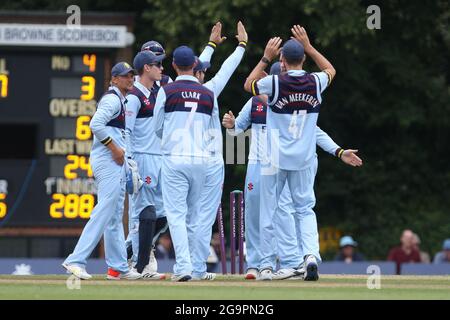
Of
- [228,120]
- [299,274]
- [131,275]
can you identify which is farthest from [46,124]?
[299,274]

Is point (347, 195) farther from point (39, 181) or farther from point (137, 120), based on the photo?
point (137, 120)

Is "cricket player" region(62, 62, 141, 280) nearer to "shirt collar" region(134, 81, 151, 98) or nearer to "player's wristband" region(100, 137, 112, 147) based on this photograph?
"player's wristband" region(100, 137, 112, 147)

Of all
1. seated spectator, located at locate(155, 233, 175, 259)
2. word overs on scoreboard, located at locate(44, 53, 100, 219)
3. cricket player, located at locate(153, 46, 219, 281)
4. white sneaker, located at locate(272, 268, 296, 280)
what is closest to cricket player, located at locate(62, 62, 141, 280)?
cricket player, located at locate(153, 46, 219, 281)

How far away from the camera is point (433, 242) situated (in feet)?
88.3

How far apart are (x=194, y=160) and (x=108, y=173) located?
95 cm

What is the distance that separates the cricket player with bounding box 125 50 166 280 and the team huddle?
10 millimetres

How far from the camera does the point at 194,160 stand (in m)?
15.1

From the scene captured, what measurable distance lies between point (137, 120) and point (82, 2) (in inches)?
418

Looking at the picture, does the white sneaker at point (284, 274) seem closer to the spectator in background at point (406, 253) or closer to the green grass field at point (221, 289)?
the green grass field at point (221, 289)

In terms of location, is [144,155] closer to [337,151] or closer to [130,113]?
[130,113]

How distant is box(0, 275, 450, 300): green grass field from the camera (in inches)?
524
